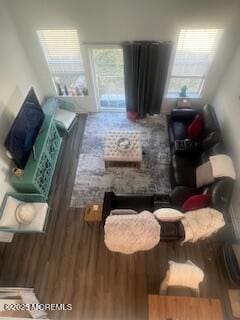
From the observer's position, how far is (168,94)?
546cm

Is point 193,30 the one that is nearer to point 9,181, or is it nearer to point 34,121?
point 34,121

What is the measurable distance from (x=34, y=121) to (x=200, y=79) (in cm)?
366

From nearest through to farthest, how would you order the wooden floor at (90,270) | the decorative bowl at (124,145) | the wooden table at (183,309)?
the wooden table at (183,309), the wooden floor at (90,270), the decorative bowl at (124,145)

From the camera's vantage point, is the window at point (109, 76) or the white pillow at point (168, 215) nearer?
the white pillow at point (168, 215)

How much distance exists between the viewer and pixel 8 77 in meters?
4.03

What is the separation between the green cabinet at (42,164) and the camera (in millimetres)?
3862

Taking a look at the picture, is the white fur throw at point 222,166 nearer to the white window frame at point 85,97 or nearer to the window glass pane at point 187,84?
the window glass pane at point 187,84

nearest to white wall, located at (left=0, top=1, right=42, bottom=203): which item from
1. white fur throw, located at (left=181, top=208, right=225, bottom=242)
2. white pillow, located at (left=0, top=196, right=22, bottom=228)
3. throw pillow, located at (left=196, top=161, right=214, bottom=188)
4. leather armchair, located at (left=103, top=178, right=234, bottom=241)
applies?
white pillow, located at (left=0, top=196, right=22, bottom=228)

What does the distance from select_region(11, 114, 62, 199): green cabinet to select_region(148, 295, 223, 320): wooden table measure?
255cm

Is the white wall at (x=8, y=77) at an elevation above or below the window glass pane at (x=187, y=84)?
below

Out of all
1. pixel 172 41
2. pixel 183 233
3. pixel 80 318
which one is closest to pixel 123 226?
pixel 183 233

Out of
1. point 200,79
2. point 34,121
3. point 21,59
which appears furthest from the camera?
point 200,79

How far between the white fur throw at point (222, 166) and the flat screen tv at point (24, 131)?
3.18 metres

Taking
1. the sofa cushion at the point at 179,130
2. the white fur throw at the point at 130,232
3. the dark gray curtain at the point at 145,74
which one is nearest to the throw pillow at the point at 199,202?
the white fur throw at the point at 130,232
